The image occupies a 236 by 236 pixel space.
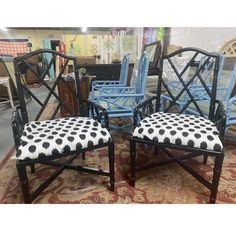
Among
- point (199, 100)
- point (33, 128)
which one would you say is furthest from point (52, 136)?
point (199, 100)

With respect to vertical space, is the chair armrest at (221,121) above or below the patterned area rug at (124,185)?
above

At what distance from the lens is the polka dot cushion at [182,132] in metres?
1.09

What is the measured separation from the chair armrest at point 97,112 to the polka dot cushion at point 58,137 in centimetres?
11

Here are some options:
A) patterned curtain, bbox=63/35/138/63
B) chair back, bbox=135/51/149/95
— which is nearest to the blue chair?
→ chair back, bbox=135/51/149/95

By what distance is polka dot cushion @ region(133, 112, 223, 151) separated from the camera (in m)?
1.09

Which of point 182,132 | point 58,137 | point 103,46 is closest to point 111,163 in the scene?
point 58,137

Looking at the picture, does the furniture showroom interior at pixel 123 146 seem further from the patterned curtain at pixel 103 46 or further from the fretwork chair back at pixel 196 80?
the patterned curtain at pixel 103 46

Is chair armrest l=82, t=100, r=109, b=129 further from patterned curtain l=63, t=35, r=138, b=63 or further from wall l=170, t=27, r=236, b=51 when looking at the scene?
patterned curtain l=63, t=35, r=138, b=63

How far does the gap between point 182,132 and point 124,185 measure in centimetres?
52

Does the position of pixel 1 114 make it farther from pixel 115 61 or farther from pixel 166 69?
pixel 166 69

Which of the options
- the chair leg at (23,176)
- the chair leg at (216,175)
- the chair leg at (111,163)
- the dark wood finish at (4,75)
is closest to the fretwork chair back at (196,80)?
the chair leg at (216,175)

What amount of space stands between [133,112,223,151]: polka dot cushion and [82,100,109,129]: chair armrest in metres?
0.26
